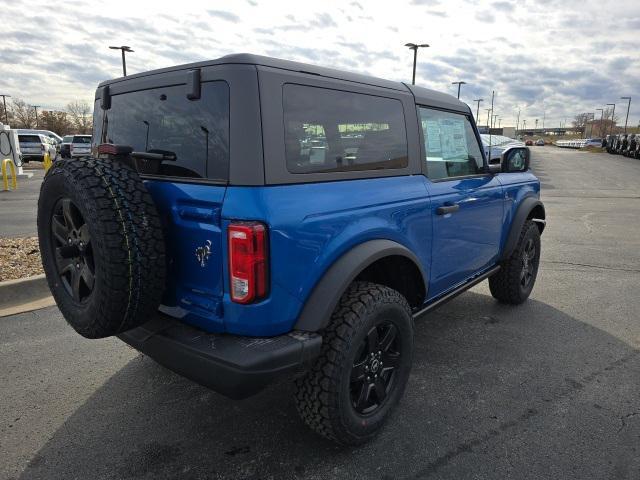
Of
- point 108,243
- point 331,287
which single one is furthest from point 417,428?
point 108,243

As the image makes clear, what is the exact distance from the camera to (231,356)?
6.52 feet

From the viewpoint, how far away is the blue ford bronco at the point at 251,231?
2027mm

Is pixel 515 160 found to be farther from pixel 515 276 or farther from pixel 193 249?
pixel 193 249

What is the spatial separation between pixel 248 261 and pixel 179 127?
85cm

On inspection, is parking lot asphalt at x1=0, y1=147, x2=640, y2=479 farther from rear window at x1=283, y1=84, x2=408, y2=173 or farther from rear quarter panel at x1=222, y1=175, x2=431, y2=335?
rear window at x1=283, y1=84, x2=408, y2=173

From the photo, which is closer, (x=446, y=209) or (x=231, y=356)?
(x=231, y=356)

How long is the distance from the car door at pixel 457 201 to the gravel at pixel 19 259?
162 inches

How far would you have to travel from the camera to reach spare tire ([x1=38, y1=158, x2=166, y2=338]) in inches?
79.5

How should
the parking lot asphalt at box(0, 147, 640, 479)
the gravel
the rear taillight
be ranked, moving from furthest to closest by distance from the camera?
the gravel, the parking lot asphalt at box(0, 147, 640, 479), the rear taillight

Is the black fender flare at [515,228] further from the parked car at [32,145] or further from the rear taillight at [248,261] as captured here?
the parked car at [32,145]

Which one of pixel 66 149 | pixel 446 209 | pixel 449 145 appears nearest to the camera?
pixel 446 209

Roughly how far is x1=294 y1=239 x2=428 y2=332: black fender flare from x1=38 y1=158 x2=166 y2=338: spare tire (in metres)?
0.69

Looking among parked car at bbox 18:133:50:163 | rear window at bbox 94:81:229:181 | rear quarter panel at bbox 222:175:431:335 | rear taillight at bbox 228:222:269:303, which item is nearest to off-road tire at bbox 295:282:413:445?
rear quarter panel at bbox 222:175:431:335

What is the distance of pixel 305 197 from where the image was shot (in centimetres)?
214
